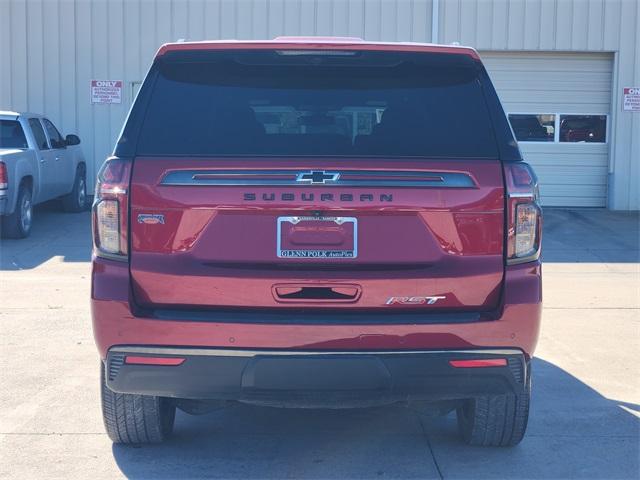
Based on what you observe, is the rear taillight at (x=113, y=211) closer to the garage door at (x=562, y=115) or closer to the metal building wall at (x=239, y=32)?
the metal building wall at (x=239, y=32)

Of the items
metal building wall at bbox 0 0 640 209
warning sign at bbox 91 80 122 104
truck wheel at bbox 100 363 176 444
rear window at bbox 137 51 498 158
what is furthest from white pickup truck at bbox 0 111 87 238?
rear window at bbox 137 51 498 158

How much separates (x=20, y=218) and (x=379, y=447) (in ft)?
30.1

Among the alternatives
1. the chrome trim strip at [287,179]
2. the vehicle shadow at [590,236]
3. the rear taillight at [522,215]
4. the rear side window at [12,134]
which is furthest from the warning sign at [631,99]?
the chrome trim strip at [287,179]

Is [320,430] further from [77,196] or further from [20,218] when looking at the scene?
[77,196]

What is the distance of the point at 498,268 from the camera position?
14.0 feet

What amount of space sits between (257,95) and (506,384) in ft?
5.86

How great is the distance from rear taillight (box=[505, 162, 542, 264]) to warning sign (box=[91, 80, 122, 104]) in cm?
1382

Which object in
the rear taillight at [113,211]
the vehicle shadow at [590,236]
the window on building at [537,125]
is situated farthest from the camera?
the window on building at [537,125]

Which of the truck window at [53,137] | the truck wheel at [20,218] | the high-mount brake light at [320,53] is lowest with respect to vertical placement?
the truck wheel at [20,218]

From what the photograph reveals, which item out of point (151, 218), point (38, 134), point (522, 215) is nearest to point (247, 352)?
point (151, 218)

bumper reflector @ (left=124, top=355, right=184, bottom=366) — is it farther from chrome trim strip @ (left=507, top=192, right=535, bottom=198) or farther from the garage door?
the garage door

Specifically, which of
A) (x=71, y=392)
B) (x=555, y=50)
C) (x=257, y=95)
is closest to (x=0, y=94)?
(x=555, y=50)

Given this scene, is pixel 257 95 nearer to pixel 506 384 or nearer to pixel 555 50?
pixel 506 384

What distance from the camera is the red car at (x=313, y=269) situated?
4188 mm
